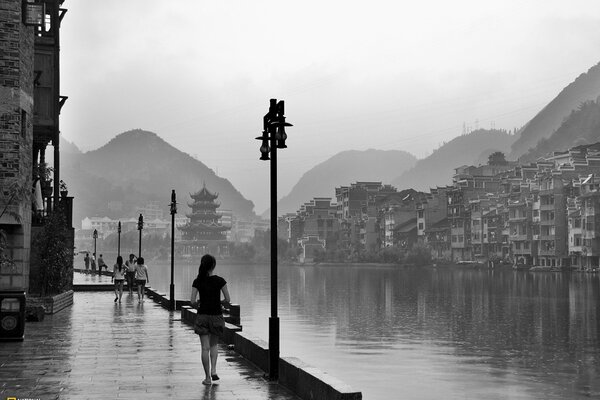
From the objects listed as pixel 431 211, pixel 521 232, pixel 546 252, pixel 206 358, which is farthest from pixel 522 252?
pixel 206 358

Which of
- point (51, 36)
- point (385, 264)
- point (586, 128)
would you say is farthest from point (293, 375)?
point (586, 128)

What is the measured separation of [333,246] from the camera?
179 meters

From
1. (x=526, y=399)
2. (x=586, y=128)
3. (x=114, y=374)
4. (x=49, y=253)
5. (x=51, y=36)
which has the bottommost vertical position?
(x=526, y=399)

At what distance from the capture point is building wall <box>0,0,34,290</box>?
2317 centimetres

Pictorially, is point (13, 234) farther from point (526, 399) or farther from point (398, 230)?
point (398, 230)

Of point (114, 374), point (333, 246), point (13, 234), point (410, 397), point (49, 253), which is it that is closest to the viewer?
point (114, 374)

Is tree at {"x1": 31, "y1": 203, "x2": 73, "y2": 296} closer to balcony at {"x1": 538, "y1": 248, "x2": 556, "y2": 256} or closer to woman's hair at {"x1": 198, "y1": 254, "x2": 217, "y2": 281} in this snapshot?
woman's hair at {"x1": 198, "y1": 254, "x2": 217, "y2": 281}

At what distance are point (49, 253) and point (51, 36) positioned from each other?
895 centimetres

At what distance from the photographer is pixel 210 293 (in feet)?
45.3

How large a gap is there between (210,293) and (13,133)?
473 inches

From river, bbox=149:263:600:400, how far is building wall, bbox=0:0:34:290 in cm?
935

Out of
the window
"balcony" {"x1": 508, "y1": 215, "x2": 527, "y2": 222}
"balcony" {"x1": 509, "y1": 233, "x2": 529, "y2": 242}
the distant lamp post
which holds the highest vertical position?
the distant lamp post

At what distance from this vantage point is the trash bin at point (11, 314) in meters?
18.9

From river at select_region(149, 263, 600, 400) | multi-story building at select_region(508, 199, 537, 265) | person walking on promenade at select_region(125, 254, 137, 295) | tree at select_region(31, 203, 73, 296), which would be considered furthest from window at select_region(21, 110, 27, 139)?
multi-story building at select_region(508, 199, 537, 265)
